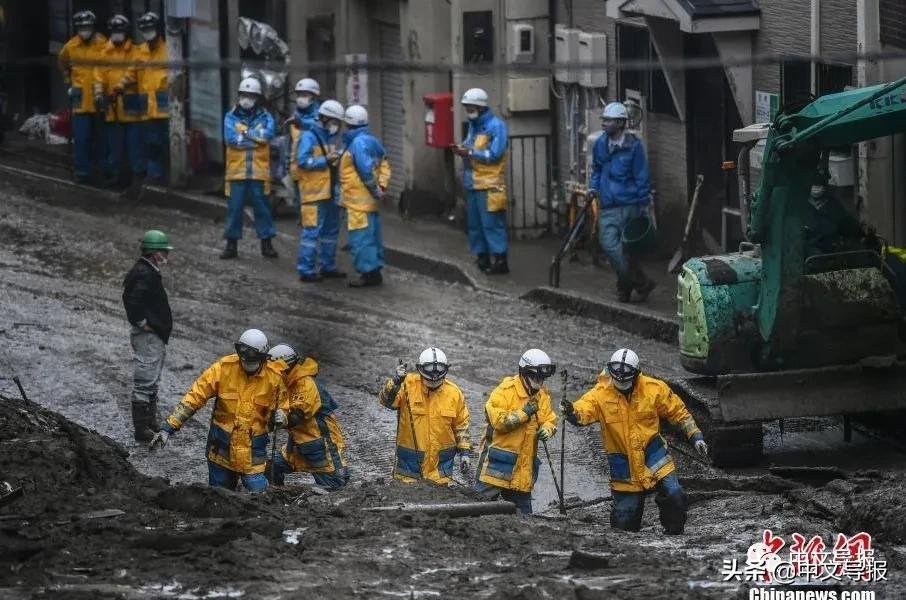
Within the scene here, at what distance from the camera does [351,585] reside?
10.6 m

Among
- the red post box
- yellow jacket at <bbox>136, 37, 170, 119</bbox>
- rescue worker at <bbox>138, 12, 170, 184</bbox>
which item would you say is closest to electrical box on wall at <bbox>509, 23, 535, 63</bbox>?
the red post box

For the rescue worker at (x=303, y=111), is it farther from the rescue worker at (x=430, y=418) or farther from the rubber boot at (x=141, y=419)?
the rescue worker at (x=430, y=418)

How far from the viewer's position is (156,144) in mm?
26000

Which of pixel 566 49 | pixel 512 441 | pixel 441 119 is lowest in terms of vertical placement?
pixel 512 441

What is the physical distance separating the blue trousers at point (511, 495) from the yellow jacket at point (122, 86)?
13402 millimetres

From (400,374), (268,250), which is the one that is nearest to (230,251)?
(268,250)

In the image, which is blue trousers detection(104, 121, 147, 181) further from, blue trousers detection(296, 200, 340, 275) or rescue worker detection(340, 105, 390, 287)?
rescue worker detection(340, 105, 390, 287)

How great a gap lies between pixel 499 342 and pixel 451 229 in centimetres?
573

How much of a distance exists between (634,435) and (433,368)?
1.46 m

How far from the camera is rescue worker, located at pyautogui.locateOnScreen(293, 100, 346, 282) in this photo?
21.2m

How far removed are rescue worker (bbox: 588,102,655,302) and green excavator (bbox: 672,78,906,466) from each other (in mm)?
4581

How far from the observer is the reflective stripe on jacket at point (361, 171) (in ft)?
68.2

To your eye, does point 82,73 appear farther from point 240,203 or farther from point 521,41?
point 521,41

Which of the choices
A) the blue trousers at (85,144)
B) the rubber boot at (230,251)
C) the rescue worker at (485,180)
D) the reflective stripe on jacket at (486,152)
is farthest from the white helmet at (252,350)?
the blue trousers at (85,144)
